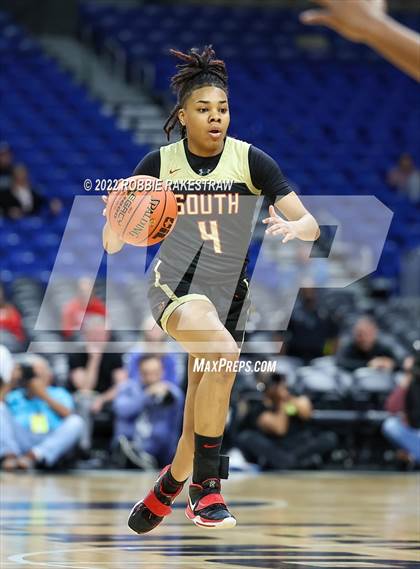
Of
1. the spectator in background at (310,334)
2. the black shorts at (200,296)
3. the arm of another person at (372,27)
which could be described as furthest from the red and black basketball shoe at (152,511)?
the spectator in background at (310,334)

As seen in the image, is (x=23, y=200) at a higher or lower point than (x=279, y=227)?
lower

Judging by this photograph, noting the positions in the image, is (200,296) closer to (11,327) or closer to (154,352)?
(154,352)

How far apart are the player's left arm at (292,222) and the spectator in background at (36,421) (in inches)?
274

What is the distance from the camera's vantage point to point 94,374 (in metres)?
13.8

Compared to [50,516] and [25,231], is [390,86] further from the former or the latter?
[50,516]

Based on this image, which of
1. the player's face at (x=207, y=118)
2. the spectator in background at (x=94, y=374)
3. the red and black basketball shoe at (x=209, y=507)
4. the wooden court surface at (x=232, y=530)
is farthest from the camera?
the spectator in background at (x=94, y=374)

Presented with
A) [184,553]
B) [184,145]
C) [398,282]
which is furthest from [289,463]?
[184,145]

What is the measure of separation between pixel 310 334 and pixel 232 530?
22.5ft

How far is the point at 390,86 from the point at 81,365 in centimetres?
1187

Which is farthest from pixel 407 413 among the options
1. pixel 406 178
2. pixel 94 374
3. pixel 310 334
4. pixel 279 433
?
pixel 406 178

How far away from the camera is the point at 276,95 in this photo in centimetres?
2258

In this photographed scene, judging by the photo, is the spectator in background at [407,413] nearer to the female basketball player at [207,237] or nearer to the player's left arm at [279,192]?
the female basketball player at [207,237]

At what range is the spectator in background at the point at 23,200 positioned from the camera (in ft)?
55.6

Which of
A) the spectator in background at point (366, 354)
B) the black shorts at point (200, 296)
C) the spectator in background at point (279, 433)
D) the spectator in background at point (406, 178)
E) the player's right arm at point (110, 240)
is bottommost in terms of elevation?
the spectator in background at point (406, 178)
